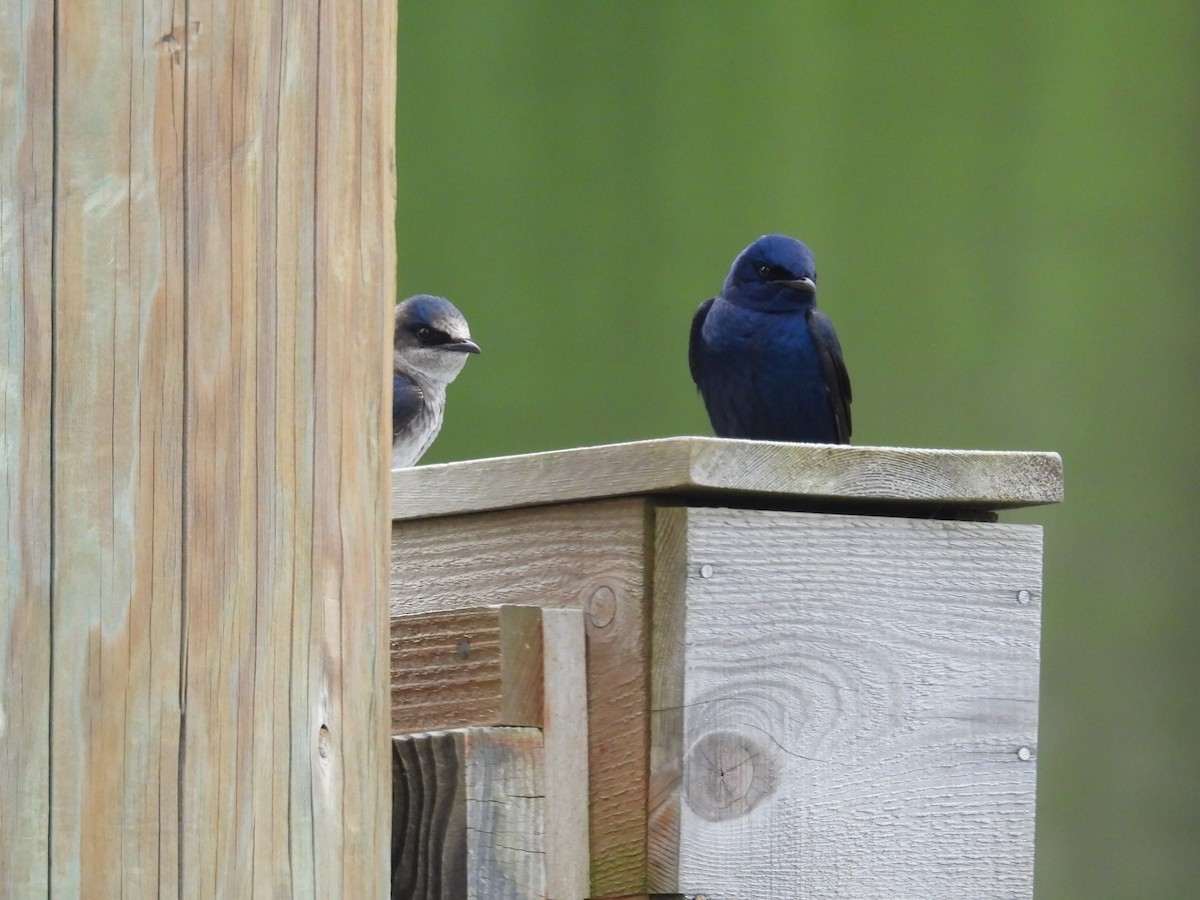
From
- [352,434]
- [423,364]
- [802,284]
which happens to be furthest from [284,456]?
[423,364]

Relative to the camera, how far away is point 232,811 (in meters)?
1.12

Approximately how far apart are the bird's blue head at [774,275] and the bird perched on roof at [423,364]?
2.50 ft

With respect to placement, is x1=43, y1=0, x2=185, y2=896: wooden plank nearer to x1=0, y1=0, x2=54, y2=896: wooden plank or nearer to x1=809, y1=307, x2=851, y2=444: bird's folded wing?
x1=0, y1=0, x2=54, y2=896: wooden plank

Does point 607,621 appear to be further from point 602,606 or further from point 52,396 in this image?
point 52,396

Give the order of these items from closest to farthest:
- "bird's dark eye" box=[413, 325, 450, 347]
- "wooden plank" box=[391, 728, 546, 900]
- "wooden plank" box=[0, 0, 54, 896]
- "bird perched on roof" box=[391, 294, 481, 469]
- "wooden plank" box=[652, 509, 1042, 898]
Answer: "wooden plank" box=[0, 0, 54, 896] < "wooden plank" box=[391, 728, 546, 900] < "wooden plank" box=[652, 509, 1042, 898] < "bird perched on roof" box=[391, 294, 481, 469] < "bird's dark eye" box=[413, 325, 450, 347]

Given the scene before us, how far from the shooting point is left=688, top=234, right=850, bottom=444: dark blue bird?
3.43 m

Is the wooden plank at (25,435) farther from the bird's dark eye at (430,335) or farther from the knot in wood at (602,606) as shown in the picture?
the bird's dark eye at (430,335)

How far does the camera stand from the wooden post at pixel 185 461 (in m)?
1.08

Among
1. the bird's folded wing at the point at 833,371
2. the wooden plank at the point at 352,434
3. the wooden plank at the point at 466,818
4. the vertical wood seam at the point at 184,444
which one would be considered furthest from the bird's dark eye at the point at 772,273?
the vertical wood seam at the point at 184,444

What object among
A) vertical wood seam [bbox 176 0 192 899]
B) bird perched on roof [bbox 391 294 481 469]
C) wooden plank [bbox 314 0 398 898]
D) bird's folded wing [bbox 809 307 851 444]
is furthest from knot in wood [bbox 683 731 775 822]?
bird perched on roof [bbox 391 294 481 469]

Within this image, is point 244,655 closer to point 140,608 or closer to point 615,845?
point 140,608

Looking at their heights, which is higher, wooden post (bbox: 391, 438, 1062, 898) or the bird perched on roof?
the bird perched on roof

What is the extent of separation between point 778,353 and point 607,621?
6.62ft

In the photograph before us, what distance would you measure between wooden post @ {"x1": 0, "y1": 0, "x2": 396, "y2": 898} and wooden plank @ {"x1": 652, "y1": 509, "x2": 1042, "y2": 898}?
1.18 ft
